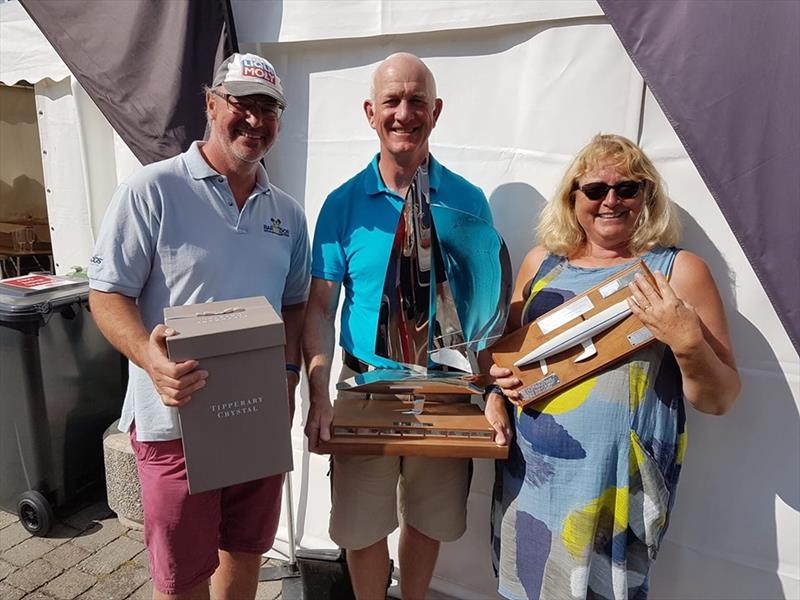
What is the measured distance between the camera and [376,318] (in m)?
1.64

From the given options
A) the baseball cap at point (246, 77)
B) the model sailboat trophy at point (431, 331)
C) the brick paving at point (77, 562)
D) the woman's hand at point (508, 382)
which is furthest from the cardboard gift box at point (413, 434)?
the brick paving at point (77, 562)

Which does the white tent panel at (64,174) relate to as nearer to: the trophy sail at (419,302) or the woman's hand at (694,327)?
the trophy sail at (419,302)

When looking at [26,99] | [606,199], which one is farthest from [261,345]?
[26,99]

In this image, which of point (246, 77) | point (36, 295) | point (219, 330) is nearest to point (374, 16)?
point (246, 77)

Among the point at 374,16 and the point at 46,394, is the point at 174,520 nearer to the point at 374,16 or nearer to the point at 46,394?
the point at 46,394

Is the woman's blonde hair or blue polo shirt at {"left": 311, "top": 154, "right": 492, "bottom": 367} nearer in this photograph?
the woman's blonde hair

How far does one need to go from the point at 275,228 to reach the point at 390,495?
3.19 feet

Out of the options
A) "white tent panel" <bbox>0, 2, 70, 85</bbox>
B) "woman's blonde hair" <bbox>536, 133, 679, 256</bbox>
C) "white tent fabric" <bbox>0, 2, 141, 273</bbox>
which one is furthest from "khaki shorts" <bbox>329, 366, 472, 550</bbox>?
"white tent panel" <bbox>0, 2, 70, 85</bbox>

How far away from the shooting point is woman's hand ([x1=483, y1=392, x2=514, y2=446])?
1491 mm

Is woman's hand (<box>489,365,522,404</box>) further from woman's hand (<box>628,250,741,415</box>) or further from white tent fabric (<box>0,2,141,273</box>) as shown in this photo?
white tent fabric (<box>0,2,141,273</box>)

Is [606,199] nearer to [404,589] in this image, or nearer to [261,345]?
[261,345]

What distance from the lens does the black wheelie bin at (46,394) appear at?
8.13 feet

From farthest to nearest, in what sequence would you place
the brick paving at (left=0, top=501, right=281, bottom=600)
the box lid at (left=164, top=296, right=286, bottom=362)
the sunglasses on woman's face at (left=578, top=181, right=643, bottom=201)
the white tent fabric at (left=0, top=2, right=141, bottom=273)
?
the white tent fabric at (left=0, top=2, right=141, bottom=273)
the brick paving at (left=0, top=501, right=281, bottom=600)
the sunglasses on woman's face at (left=578, top=181, right=643, bottom=201)
the box lid at (left=164, top=296, right=286, bottom=362)

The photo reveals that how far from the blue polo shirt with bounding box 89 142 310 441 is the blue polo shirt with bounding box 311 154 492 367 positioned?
0.18 metres
